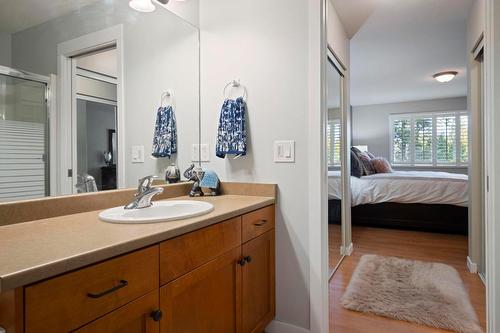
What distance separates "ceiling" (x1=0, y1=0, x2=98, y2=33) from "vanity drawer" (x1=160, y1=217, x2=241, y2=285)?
100 centimetres

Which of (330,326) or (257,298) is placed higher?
(257,298)

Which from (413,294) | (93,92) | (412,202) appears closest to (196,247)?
(93,92)

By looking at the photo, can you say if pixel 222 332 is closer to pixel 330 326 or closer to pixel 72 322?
pixel 72 322

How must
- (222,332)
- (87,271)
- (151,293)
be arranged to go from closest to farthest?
(87,271), (151,293), (222,332)

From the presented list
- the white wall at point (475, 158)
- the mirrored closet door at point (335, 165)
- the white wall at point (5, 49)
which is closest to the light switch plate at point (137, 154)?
the white wall at point (5, 49)

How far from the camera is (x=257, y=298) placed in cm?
152

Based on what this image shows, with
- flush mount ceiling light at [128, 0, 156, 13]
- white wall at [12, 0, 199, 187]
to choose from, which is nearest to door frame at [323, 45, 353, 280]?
white wall at [12, 0, 199, 187]

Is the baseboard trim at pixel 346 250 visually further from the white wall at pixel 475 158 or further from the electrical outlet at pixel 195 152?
the electrical outlet at pixel 195 152

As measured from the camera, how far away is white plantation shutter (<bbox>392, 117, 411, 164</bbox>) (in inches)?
279

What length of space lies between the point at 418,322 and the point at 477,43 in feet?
7.19

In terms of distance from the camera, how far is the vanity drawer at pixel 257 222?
142 centimetres

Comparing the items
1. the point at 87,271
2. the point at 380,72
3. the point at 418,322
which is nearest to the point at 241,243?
the point at 87,271

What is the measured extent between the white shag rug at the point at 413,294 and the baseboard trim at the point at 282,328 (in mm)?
570

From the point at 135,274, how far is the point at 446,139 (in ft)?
25.0
